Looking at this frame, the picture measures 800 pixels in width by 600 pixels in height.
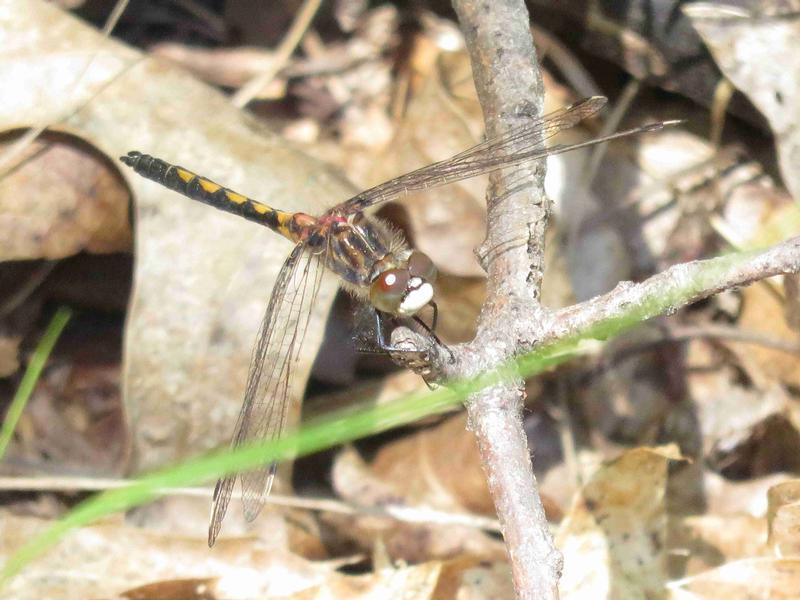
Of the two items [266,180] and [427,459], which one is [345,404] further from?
[266,180]

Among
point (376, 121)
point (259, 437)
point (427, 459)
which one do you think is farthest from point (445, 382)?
point (376, 121)

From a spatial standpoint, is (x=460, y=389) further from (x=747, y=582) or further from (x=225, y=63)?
(x=225, y=63)

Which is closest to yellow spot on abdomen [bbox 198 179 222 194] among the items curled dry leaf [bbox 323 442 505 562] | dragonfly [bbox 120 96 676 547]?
dragonfly [bbox 120 96 676 547]

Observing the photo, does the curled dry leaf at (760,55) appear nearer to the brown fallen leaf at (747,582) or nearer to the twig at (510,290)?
the twig at (510,290)

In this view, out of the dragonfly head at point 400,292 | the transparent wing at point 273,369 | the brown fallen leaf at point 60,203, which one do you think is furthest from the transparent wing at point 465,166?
the brown fallen leaf at point 60,203

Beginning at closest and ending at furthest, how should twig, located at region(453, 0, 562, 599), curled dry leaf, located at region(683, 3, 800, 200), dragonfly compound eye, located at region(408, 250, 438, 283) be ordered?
twig, located at region(453, 0, 562, 599)
dragonfly compound eye, located at region(408, 250, 438, 283)
curled dry leaf, located at region(683, 3, 800, 200)

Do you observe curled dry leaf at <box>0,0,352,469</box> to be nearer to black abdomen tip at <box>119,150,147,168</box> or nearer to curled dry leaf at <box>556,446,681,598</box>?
black abdomen tip at <box>119,150,147,168</box>

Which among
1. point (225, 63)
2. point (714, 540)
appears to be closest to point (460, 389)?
point (714, 540)
